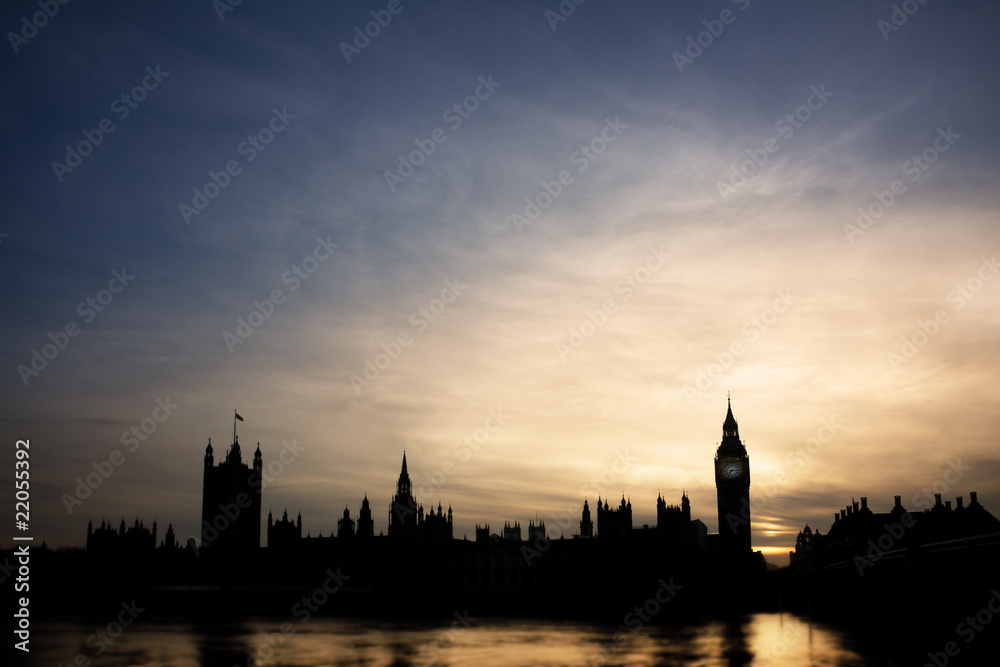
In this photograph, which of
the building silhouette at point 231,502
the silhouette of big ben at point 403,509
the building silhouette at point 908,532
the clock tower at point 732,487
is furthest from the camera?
the clock tower at point 732,487

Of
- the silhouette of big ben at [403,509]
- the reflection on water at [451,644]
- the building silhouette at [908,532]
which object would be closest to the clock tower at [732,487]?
the building silhouette at [908,532]

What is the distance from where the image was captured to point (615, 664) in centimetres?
4278

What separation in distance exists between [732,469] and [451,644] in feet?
374

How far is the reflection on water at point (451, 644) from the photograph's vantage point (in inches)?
1762

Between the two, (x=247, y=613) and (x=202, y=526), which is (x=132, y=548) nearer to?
(x=202, y=526)

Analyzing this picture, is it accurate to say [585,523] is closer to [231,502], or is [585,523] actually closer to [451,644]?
[231,502]

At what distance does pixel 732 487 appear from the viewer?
156 meters

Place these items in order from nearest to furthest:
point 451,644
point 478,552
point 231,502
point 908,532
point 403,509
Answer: point 451,644 < point 908,532 < point 478,552 < point 403,509 < point 231,502

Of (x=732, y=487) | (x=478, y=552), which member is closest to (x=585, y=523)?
(x=478, y=552)

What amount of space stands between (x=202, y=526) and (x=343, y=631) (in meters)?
91.8

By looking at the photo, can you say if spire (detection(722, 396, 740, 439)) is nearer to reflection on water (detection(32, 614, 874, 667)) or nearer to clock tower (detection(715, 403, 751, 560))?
clock tower (detection(715, 403, 751, 560))

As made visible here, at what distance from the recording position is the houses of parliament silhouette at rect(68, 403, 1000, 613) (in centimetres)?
10919

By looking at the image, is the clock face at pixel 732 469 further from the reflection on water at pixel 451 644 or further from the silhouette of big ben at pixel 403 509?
the reflection on water at pixel 451 644

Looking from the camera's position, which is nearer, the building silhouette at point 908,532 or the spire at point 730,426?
the building silhouette at point 908,532
